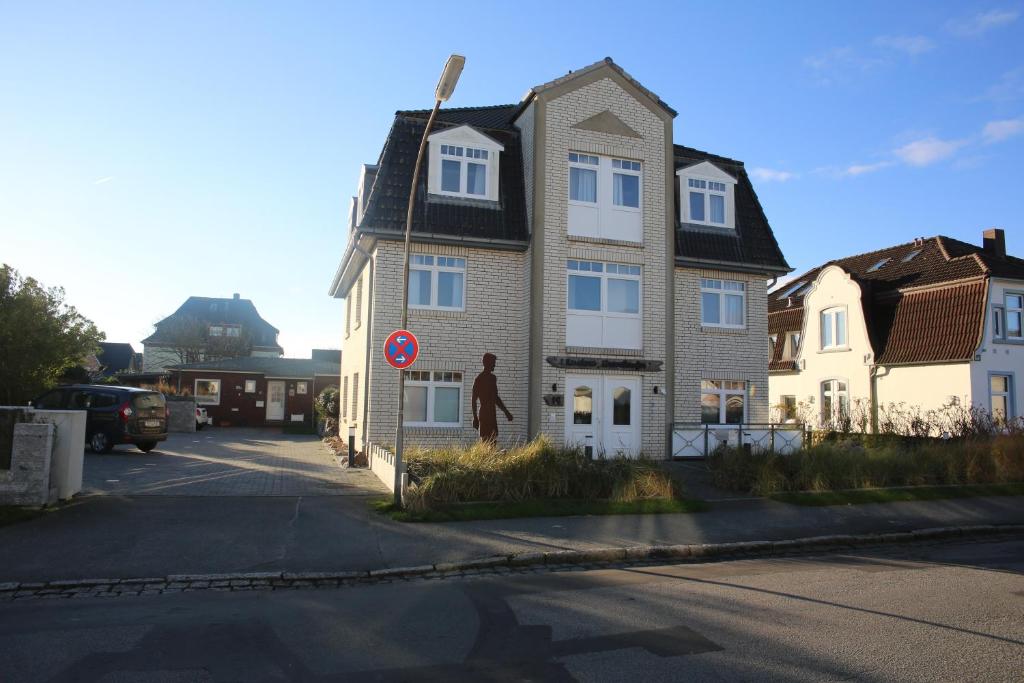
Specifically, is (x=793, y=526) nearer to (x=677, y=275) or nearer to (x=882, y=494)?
(x=882, y=494)

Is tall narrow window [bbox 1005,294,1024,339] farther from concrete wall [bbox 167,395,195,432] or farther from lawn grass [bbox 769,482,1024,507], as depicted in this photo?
concrete wall [bbox 167,395,195,432]

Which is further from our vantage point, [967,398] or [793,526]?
[967,398]

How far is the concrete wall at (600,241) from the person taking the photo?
56.9 feet

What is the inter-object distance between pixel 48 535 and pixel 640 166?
15.2 metres

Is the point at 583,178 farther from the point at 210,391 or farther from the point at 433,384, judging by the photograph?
the point at 210,391

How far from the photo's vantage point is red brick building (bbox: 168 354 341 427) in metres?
35.2

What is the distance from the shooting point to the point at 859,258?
3362cm

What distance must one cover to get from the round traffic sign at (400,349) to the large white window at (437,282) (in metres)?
5.96

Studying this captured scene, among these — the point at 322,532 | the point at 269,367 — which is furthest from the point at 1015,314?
the point at 269,367

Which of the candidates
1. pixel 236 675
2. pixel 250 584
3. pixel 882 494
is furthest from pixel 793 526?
pixel 236 675

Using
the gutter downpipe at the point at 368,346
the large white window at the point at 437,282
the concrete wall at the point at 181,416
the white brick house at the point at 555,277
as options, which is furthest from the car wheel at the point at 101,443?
the concrete wall at the point at 181,416

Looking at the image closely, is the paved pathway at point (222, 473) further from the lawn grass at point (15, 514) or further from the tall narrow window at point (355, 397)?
the lawn grass at point (15, 514)

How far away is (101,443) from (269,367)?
18182 mm

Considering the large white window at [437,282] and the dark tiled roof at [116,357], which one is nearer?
the large white window at [437,282]
